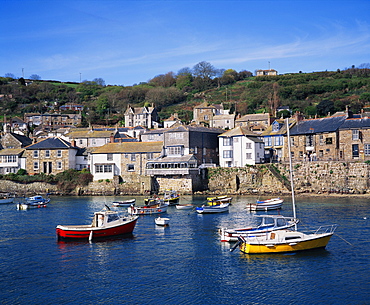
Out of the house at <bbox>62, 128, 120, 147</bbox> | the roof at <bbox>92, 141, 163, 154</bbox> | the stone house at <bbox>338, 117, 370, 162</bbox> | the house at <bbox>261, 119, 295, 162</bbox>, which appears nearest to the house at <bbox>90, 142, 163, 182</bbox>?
the roof at <bbox>92, 141, 163, 154</bbox>

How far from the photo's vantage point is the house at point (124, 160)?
71.3 metres

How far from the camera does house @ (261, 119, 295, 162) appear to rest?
7319cm

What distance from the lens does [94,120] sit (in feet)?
441

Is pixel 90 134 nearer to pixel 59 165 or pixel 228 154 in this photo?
pixel 59 165

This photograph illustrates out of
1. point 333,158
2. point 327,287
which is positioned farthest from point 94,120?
point 327,287

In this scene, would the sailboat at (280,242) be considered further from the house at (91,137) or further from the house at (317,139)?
the house at (91,137)

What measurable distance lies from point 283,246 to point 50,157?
182 ft

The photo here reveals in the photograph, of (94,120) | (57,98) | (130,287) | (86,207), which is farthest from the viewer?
(57,98)

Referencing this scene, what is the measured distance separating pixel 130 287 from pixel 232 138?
50087mm

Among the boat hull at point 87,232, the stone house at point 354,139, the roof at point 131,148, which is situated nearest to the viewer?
the boat hull at point 87,232

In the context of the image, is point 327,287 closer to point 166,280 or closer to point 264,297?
point 264,297

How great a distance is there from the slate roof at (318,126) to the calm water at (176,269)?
27688 millimetres

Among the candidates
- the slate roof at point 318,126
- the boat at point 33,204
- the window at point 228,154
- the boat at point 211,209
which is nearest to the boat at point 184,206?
the boat at point 211,209

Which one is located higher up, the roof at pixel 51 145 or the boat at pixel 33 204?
the roof at pixel 51 145
